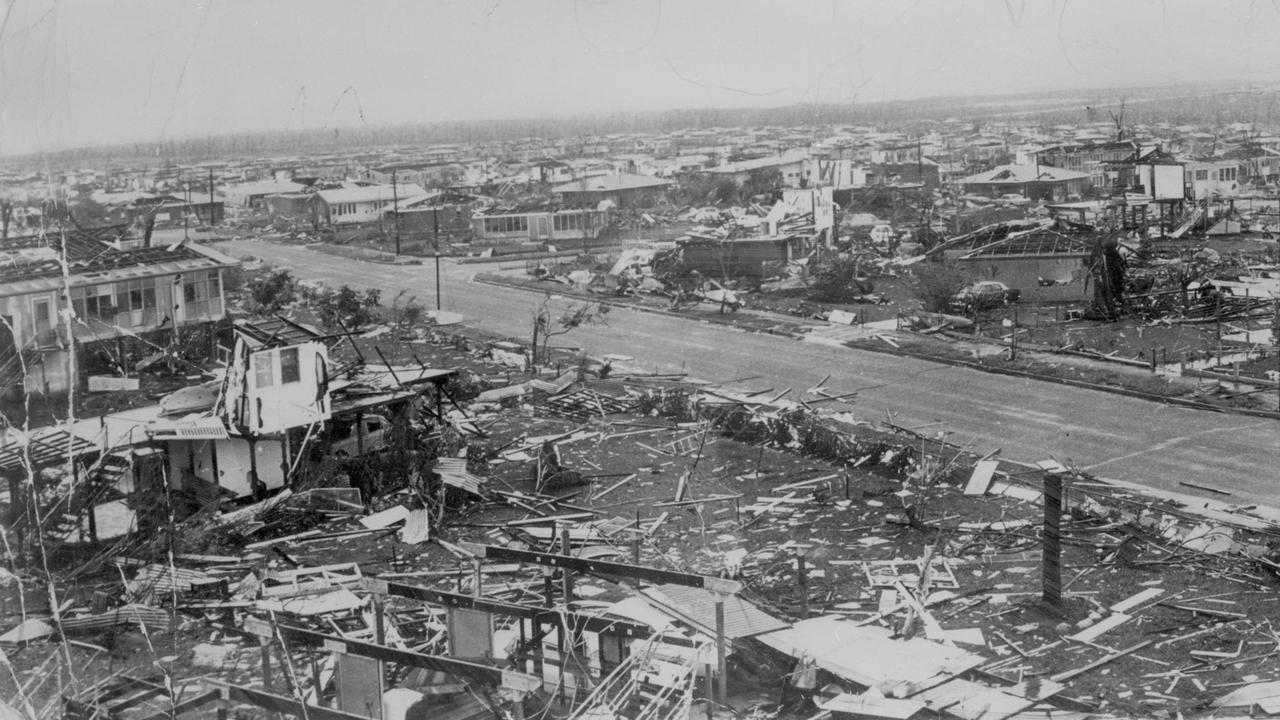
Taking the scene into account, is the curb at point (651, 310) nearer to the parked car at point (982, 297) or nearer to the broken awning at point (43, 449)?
the parked car at point (982, 297)

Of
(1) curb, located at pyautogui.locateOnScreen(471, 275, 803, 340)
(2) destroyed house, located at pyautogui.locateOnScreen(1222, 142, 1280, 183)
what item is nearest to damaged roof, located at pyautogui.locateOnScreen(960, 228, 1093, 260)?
(1) curb, located at pyautogui.locateOnScreen(471, 275, 803, 340)

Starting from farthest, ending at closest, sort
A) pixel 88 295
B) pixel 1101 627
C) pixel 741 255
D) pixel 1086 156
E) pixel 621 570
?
pixel 1086 156 → pixel 741 255 → pixel 88 295 → pixel 1101 627 → pixel 621 570

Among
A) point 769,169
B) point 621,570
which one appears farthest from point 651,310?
point 769,169

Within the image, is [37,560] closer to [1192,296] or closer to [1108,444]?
[1108,444]

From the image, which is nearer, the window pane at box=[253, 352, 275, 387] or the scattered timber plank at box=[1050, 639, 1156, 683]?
the scattered timber plank at box=[1050, 639, 1156, 683]

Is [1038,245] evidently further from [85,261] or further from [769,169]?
[769,169]

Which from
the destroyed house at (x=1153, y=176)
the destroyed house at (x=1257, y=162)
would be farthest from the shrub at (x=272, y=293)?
the destroyed house at (x=1257, y=162)

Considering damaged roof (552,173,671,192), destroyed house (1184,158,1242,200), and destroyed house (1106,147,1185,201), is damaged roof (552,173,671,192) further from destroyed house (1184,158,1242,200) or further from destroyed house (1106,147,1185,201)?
destroyed house (1184,158,1242,200)
